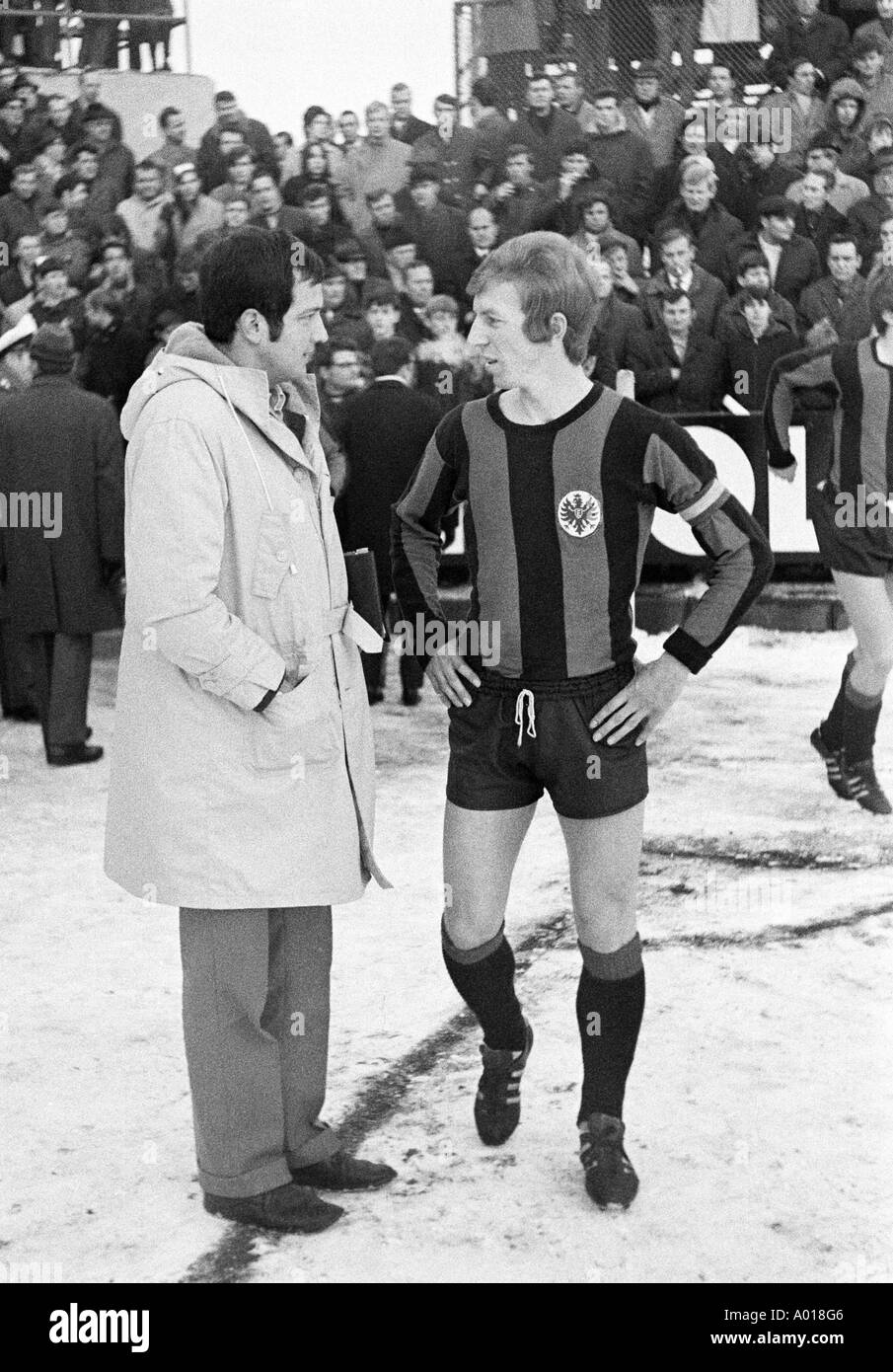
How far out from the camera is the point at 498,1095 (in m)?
3.47

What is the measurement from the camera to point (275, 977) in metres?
3.22

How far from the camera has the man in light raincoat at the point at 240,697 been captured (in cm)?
289

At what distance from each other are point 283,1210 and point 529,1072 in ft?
2.91

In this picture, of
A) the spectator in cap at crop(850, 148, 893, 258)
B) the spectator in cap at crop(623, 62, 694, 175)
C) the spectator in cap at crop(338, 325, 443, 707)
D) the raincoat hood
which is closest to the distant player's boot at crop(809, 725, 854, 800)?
the spectator in cap at crop(338, 325, 443, 707)

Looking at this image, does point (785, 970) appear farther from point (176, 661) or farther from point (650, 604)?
point (650, 604)

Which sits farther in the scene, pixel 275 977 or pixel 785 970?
pixel 785 970

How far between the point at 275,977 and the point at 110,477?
4.33 metres

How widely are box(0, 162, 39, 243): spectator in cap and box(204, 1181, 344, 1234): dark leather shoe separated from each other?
30.5 feet

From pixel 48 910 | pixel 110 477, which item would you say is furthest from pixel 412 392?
pixel 48 910

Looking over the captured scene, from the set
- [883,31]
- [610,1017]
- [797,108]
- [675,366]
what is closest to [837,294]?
[675,366]

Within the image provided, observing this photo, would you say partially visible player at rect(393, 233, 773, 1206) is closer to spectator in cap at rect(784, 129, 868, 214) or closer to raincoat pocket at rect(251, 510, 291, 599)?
raincoat pocket at rect(251, 510, 291, 599)

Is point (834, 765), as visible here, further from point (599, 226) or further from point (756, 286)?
point (599, 226)

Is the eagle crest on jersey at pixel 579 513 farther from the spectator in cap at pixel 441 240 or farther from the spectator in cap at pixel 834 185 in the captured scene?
the spectator in cap at pixel 834 185
